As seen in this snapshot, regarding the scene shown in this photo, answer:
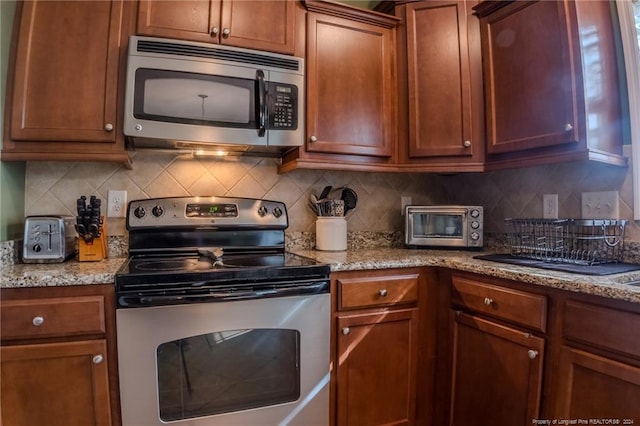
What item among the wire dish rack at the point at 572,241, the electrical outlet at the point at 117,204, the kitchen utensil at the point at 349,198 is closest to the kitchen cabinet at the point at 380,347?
the wire dish rack at the point at 572,241

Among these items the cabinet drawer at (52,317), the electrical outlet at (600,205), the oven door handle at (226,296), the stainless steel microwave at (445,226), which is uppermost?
the electrical outlet at (600,205)

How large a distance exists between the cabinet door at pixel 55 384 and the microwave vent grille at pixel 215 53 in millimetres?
1159

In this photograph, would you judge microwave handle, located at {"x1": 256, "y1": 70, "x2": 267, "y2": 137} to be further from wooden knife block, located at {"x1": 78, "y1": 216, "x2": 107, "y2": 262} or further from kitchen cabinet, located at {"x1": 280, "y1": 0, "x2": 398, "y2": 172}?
wooden knife block, located at {"x1": 78, "y1": 216, "x2": 107, "y2": 262}

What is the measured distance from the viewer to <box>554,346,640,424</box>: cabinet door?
1.01 m

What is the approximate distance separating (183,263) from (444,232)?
1349 millimetres

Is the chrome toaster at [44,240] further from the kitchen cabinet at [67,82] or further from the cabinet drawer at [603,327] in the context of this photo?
the cabinet drawer at [603,327]

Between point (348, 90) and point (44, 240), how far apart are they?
1.48m

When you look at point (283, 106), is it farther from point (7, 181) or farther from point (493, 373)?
point (493, 373)

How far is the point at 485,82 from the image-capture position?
179 cm

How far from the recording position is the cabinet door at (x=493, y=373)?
1.26 meters

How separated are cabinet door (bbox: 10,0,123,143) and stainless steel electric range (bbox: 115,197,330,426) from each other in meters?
0.61

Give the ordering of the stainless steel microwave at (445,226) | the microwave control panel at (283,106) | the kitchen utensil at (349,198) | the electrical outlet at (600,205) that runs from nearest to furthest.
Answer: the electrical outlet at (600,205) → the microwave control panel at (283,106) → the stainless steel microwave at (445,226) → the kitchen utensil at (349,198)

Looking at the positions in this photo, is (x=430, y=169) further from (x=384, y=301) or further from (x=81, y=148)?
(x=81, y=148)

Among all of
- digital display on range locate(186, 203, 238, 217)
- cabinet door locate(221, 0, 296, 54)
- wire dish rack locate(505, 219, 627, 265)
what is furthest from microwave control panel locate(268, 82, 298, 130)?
wire dish rack locate(505, 219, 627, 265)
